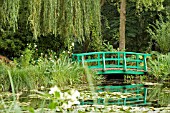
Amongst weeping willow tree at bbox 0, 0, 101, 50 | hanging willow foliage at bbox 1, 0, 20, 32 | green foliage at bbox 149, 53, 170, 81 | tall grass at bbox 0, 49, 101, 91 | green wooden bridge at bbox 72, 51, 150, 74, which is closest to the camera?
tall grass at bbox 0, 49, 101, 91

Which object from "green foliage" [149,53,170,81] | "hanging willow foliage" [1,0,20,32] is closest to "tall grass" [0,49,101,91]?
"hanging willow foliage" [1,0,20,32]

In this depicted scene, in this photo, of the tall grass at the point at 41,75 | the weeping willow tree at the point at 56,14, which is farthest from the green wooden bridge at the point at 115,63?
the weeping willow tree at the point at 56,14

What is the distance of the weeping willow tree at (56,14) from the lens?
33.3ft

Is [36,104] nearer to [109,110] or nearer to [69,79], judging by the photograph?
[109,110]

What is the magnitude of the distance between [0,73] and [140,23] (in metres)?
9.79

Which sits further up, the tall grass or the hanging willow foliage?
the hanging willow foliage

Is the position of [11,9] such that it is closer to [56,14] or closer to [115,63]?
[56,14]

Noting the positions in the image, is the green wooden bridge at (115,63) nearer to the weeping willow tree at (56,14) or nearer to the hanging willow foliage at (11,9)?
the weeping willow tree at (56,14)

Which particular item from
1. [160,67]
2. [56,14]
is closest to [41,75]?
[56,14]

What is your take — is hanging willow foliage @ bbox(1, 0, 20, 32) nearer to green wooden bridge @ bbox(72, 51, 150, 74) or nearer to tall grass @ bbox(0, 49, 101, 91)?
tall grass @ bbox(0, 49, 101, 91)

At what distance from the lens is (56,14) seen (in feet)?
35.0

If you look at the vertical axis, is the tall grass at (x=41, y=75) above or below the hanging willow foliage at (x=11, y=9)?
below

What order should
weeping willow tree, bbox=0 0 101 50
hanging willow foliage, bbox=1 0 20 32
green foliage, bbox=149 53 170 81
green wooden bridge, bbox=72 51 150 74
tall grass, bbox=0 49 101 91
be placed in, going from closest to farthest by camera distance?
tall grass, bbox=0 49 101 91 < hanging willow foliage, bbox=1 0 20 32 < weeping willow tree, bbox=0 0 101 50 < green foliage, bbox=149 53 170 81 < green wooden bridge, bbox=72 51 150 74

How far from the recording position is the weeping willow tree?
1016 cm
